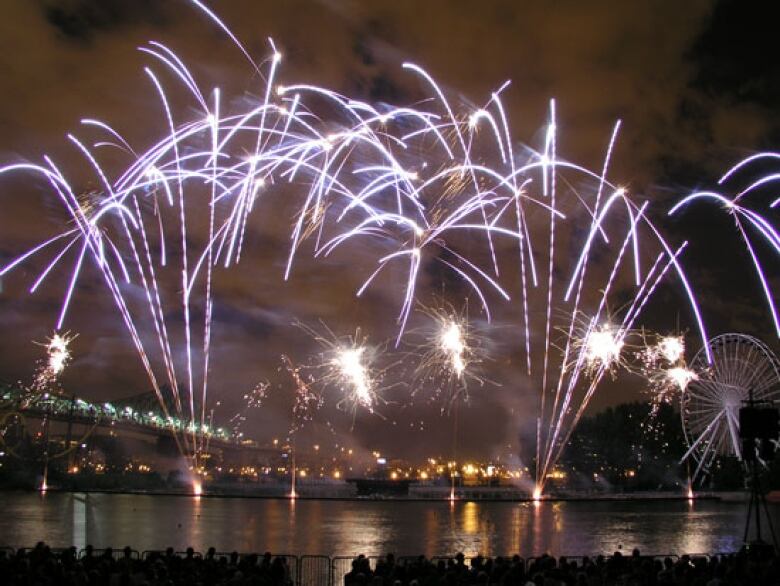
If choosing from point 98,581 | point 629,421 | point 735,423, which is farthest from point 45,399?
point 98,581

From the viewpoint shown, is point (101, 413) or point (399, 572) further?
point (101, 413)

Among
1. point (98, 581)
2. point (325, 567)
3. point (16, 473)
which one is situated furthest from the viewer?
point (16, 473)

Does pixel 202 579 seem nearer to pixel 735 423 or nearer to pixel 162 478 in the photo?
pixel 735 423

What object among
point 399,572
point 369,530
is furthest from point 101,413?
point 399,572

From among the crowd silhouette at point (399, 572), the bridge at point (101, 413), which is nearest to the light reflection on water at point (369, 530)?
the crowd silhouette at point (399, 572)

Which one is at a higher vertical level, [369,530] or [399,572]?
[399,572]

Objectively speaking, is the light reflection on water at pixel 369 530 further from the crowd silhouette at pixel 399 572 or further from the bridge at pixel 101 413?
the bridge at pixel 101 413

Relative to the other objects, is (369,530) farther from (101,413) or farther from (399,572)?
(101,413)

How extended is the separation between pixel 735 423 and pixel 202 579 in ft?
118

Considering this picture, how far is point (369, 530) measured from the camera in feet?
122

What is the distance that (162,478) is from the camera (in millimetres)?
108938

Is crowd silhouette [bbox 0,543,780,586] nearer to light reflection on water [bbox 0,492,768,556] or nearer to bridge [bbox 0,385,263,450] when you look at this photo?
light reflection on water [bbox 0,492,768,556]

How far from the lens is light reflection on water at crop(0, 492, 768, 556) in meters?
29.5

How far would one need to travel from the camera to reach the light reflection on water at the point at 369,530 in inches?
1163
